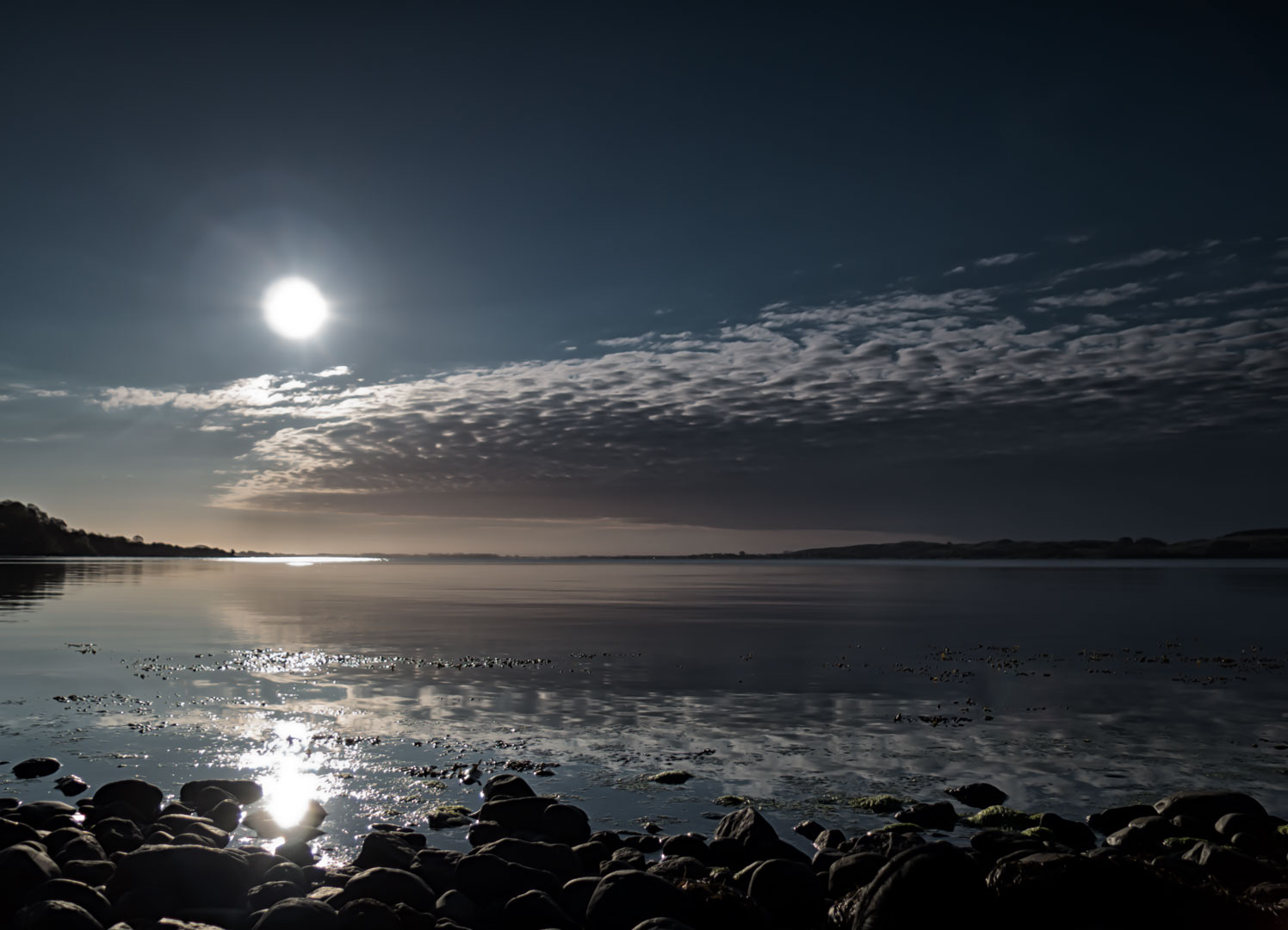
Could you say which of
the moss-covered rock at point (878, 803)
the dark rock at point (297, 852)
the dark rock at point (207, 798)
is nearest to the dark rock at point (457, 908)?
the dark rock at point (297, 852)

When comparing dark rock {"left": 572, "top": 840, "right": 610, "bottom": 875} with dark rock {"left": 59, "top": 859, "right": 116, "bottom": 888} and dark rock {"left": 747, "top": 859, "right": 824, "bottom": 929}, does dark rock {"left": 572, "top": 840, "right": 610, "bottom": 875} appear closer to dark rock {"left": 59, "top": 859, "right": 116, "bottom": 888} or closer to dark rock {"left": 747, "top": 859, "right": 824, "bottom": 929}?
dark rock {"left": 747, "top": 859, "right": 824, "bottom": 929}

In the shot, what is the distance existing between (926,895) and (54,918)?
11.5 m

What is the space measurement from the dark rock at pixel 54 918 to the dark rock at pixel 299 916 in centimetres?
212

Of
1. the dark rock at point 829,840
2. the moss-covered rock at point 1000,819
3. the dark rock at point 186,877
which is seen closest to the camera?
the dark rock at point 186,877

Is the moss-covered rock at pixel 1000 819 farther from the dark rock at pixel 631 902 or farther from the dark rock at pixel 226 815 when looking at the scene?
the dark rock at pixel 226 815

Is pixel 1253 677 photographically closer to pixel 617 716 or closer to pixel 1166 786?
pixel 1166 786

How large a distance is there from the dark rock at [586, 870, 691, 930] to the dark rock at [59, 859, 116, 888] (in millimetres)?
7531

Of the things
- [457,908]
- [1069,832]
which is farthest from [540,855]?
[1069,832]

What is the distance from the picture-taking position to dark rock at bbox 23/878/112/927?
11258 millimetres

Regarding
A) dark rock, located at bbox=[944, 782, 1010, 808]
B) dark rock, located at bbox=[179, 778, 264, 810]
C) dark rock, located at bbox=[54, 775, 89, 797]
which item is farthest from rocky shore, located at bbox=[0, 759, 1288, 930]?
dark rock, located at bbox=[54, 775, 89, 797]

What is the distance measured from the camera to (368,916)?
10852 mm

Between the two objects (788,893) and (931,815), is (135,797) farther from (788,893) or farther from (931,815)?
(931,815)

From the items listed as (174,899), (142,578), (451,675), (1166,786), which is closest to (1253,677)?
(1166,786)

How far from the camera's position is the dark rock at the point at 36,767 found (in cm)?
1907
